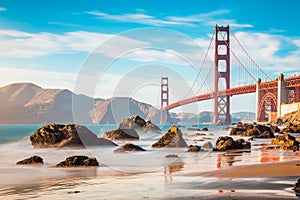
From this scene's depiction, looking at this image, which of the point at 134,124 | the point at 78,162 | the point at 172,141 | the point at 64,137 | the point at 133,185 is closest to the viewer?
the point at 133,185

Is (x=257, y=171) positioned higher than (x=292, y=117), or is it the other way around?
(x=292, y=117)

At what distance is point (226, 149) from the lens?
1579cm

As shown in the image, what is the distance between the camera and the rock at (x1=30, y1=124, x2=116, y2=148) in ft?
62.7

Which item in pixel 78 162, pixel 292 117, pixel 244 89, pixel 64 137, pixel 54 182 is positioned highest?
pixel 244 89

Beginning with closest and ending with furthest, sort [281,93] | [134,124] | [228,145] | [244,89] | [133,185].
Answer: [133,185] < [228,145] < [134,124] < [281,93] < [244,89]

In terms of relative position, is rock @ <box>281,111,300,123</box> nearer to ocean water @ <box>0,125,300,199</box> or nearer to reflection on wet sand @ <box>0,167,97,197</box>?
ocean water @ <box>0,125,300,199</box>

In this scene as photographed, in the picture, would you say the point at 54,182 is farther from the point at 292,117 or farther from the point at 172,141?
the point at 292,117

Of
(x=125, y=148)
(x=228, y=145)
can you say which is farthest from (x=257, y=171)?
(x=125, y=148)

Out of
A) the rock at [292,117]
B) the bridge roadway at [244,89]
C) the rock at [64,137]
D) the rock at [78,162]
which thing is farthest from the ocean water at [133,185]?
the bridge roadway at [244,89]

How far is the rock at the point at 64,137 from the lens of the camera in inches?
752

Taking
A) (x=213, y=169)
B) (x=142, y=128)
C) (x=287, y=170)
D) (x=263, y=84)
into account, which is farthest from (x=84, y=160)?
(x=263, y=84)

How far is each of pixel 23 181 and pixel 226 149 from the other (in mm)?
9193

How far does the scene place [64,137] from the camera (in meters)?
19.5

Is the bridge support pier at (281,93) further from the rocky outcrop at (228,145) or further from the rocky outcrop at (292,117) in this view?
the rocky outcrop at (228,145)
